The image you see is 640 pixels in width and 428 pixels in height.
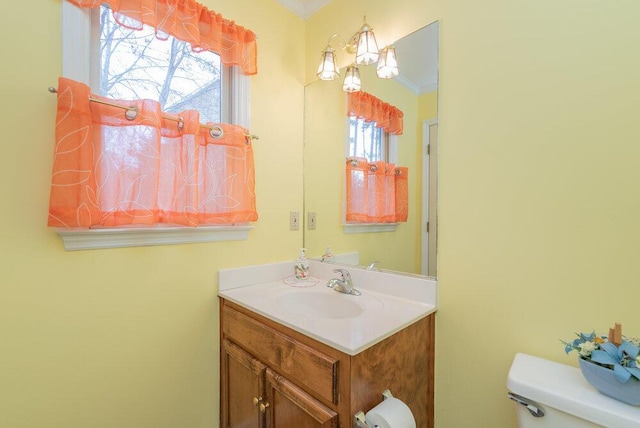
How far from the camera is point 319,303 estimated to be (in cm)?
146

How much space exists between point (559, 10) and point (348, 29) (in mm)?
972

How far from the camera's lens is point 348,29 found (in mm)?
1578

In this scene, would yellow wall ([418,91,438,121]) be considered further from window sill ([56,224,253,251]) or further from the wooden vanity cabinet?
window sill ([56,224,253,251])

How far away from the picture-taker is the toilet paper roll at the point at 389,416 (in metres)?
0.83

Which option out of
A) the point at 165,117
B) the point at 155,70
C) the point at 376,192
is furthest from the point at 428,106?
the point at 155,70

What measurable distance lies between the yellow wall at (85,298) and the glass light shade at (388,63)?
673 millimetres

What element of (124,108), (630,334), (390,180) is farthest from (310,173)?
(630,334)

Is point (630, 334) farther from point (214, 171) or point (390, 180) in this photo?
point (214, 171)

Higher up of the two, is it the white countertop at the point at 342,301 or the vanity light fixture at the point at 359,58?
the vanity light fixture at the point at 359,58

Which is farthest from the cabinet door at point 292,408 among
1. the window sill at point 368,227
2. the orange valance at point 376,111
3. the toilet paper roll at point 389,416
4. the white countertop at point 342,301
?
the orange valance at point 376,111

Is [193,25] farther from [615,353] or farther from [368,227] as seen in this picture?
[615,353]

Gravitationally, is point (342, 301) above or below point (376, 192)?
below

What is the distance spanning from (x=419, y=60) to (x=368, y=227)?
2.78 feet

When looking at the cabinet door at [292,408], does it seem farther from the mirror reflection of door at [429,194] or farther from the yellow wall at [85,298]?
the mirror reflection of door at [429,194]
